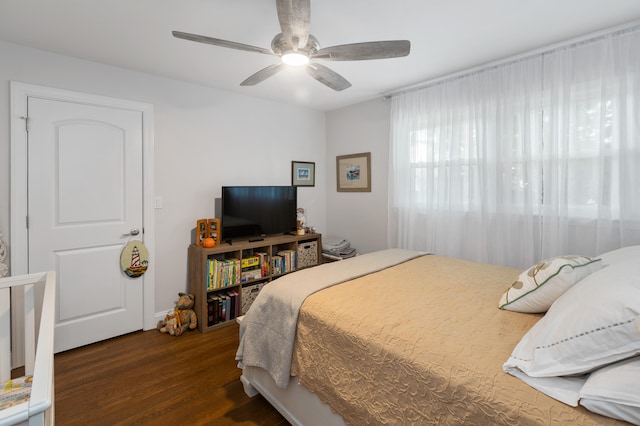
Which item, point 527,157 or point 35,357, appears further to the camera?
point 527,157

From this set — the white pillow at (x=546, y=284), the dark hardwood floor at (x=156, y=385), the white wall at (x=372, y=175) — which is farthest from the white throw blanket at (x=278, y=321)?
the white wall at (x=372, y=175)

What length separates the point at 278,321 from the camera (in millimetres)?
1731

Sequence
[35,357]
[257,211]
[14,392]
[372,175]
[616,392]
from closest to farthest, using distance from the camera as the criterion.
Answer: [616,392] < [35,357] < [14,392] < [257,211] < [372,175]

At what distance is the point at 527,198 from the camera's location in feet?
8.53

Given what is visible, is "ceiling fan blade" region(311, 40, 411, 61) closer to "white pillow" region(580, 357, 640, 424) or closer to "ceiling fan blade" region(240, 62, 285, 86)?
"ceiling fan blade" region(240, 62, 285, 86)

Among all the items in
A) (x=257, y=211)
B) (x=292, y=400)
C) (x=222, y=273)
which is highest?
(x=257, y=211)

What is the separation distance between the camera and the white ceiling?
1897 millimetres

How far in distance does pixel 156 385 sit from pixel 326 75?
244 cm

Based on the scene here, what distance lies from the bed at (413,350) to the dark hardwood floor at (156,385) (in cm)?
18

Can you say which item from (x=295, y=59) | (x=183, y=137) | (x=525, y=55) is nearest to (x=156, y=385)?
(x=183, y=137)

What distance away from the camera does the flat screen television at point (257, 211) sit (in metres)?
3.28

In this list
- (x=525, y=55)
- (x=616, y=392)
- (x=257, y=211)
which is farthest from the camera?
(x=257, y=211)

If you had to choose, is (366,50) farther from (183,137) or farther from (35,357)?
(183,137)

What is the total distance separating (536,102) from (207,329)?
137 inches
